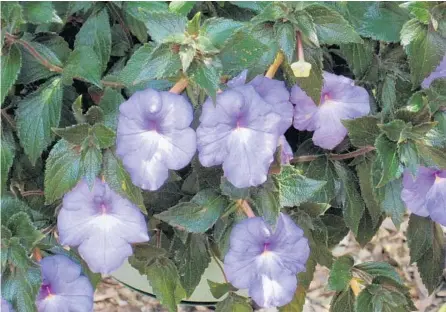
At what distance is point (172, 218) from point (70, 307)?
199 millimetres

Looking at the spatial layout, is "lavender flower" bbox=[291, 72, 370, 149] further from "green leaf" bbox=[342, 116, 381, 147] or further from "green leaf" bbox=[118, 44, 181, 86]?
"green leaf" bbox=[118, 44, 181, 86]

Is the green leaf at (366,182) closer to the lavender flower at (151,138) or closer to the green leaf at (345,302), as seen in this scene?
the green leaf at (345,302)

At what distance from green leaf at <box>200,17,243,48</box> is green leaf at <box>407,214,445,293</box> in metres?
0.50

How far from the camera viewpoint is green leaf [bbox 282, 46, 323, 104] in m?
0.95

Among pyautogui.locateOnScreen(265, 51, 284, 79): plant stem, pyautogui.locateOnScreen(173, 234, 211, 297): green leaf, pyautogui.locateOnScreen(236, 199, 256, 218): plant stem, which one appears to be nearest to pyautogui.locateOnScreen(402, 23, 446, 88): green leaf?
pyautogui.locateOnScreen(265, 51, 284, 79): plant stem

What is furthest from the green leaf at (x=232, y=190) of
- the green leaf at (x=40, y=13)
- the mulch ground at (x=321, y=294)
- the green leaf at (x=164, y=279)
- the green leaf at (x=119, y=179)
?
the mulch ground at (x=321, y=294)

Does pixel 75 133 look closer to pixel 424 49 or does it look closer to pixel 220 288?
pixel 220 288


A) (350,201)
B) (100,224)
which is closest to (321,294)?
(350,201)

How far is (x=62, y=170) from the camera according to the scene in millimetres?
963

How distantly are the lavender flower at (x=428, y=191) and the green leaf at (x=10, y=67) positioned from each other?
0.59 m

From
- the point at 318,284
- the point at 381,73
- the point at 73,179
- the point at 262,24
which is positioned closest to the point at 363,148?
the point at 381,73

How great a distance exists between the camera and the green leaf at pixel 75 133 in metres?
0.93

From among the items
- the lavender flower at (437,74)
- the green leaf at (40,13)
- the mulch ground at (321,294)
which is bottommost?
the mulch ground at (321,294)

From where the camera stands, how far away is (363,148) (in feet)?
3.59
